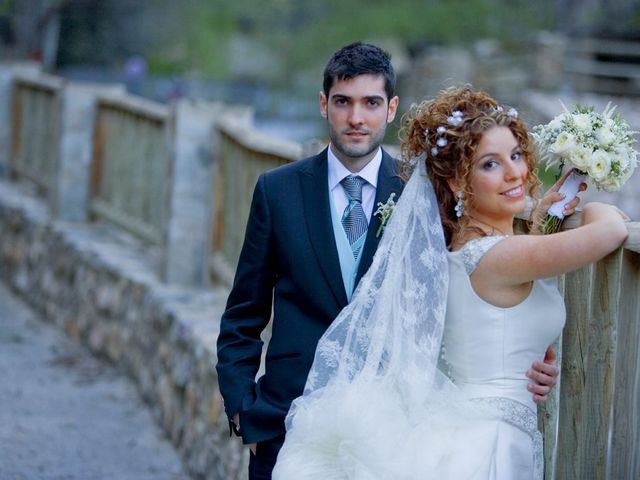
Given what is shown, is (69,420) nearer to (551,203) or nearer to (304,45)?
(551,203)

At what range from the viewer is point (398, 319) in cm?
345

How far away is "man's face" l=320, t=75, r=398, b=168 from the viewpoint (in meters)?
3.72

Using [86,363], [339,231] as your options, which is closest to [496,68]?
[86,363]

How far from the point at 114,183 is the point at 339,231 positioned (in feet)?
21.9

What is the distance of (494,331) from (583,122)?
0.59 m

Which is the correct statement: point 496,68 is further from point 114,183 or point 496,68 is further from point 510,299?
point 510,299

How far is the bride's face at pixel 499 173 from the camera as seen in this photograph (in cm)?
335

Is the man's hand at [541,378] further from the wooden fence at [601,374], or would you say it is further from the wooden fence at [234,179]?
the wooden fence at [234,179]

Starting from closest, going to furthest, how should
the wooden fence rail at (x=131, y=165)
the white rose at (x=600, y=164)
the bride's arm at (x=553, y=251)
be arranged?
the bride's arm at (x=553, y=251) < the white rose at (x=600, y=164) < the wooden fence rail at (x=131, y=165)

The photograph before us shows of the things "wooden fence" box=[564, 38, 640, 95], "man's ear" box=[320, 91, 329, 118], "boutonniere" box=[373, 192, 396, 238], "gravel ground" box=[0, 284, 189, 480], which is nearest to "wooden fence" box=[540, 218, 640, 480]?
"boutonniere" box=[373, 192, 396, 238]

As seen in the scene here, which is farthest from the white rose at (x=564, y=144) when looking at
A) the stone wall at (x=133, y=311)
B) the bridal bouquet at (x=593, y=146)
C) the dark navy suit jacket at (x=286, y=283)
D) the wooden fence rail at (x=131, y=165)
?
the wooden fence rail at (x=131, y=165)

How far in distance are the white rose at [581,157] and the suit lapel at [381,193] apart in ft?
2.02

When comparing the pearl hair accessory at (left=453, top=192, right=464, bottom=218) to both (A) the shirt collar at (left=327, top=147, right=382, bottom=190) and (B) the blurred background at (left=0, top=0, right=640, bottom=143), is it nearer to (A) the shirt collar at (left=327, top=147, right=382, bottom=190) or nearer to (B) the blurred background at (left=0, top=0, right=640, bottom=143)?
(A) the shirt collar at (left=327, top=147, right=382, bottom=190)

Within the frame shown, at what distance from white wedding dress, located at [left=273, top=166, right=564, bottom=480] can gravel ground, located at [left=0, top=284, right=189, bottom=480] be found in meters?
3.41
